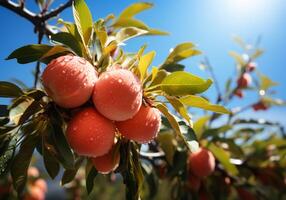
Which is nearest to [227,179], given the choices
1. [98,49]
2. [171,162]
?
[171,162]

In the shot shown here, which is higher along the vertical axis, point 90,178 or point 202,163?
point 90,178

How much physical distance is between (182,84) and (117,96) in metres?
0.17

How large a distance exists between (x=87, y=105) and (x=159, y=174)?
→ 0.98 m

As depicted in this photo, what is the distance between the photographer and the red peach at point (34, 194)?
2.19 meters

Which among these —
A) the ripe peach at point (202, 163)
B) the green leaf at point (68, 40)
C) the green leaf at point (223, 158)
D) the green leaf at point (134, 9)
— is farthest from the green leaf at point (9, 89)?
the green leaf at point (223, 158)

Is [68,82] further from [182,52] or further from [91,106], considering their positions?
[182,52]

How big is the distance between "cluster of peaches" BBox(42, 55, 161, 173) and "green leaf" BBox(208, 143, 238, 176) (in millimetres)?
736

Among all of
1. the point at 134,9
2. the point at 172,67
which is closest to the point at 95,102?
the point at 172,67

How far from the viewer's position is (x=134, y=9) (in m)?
1.25

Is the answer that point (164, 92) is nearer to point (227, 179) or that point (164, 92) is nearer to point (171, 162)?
point (171, 162)

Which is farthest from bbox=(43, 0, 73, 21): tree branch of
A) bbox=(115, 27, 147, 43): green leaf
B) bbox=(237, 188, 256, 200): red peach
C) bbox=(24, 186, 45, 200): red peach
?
bbox=(24, 186, 45, 200): red peach

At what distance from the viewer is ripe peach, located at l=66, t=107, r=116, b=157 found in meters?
0.67

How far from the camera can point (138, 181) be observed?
81 centimetres

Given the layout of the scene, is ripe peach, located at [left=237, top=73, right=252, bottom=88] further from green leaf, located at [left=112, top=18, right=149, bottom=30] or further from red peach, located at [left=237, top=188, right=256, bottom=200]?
green leaf, located at [left=112, top=18, right=149, bottom=30]
